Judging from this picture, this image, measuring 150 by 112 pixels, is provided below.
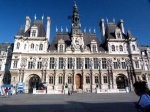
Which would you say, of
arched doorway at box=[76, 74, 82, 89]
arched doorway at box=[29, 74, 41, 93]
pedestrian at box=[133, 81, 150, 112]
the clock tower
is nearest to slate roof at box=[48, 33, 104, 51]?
the clock tower

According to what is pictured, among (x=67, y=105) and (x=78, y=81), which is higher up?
(x=78, y=81)

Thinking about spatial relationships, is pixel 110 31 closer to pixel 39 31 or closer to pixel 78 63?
pixel 78 63

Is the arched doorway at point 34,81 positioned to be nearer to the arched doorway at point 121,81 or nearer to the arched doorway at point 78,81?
the arched doorway at point 78,81

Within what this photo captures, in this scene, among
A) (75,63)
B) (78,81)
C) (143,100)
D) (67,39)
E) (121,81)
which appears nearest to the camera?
(143,100)

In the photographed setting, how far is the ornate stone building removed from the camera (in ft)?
119

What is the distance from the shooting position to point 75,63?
37688mm

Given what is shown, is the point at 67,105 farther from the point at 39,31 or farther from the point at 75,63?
the point at 39,31

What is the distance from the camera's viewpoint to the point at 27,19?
45.0m

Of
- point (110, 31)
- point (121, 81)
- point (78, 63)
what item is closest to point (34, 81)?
point (78, 63)

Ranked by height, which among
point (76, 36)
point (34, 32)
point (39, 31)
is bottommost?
point (76, 36)

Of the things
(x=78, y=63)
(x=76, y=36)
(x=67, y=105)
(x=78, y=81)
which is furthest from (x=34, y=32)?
(x=67, y=105)

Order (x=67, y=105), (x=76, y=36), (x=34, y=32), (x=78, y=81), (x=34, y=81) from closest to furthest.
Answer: (x=67, y=105) → (x=34, y=81) → (x=78, y=81) → (x=76, y=36) → (x=34, y=32)

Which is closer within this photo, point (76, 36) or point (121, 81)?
point (121, 81)

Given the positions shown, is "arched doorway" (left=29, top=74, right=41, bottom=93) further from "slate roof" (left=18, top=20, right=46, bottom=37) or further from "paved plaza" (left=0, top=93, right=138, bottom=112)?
"paved plaza" (left=0, top=93, right=138, bottom=112)
